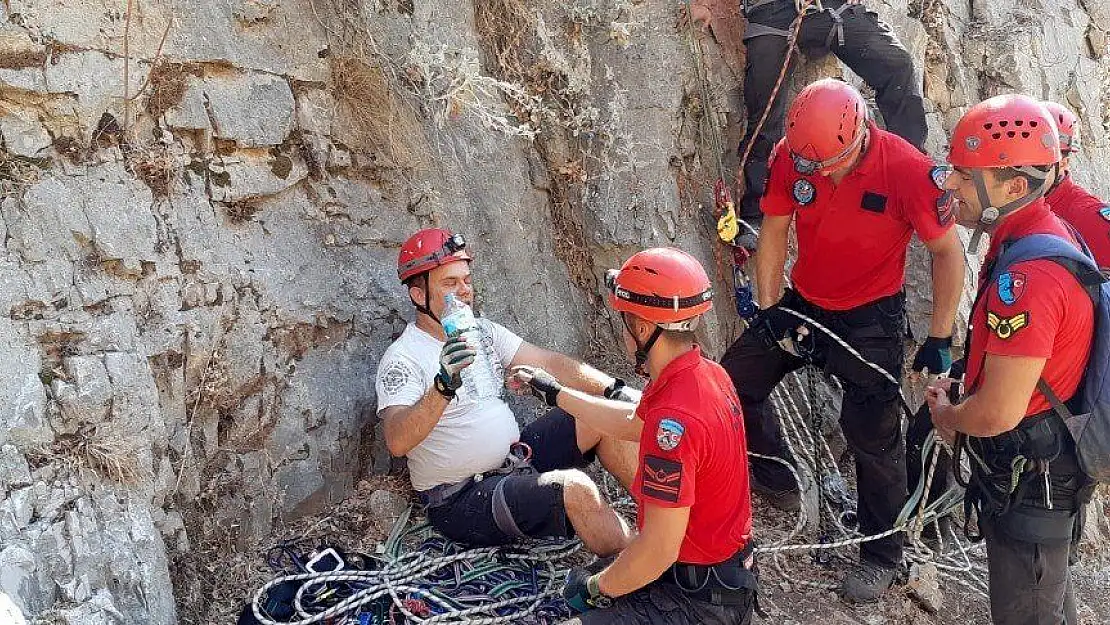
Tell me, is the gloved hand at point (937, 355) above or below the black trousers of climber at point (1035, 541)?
above

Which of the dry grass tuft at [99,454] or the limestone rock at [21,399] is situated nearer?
the limestone rock at [21,399]

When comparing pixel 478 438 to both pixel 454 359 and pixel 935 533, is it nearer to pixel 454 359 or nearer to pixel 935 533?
pixel 454 359

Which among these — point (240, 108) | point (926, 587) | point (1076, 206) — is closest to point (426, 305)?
point (240, 108)

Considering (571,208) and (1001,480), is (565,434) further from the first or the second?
(1001,480)

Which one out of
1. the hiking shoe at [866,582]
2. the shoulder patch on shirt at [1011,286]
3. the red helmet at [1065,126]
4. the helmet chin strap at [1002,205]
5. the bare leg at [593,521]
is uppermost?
the red helmet at [1065,126]

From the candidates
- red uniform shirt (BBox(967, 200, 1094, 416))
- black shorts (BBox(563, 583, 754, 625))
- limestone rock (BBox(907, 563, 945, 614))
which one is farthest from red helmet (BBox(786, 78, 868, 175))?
limestone rock (BBox(907, 563, 945, 614))

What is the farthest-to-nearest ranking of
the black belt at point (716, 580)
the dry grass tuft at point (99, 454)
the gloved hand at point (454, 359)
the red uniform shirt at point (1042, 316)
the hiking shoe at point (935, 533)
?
1. the hiking shoe at point (935, 533)
2. the gloved hand at point (454, 359)
3. the dry grass tuft at point (99, 454)
4. the black belt at point (716, 580)
5. the red uniform shirt at point (1042, 316)

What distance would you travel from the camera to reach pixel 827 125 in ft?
13.4

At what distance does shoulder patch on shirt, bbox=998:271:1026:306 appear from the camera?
3.17 meters

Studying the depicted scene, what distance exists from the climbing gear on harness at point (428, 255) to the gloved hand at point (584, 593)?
5.54ft

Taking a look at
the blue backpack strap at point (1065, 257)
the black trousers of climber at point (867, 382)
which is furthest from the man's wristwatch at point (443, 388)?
the blue backpack strap at point (1065, 257)

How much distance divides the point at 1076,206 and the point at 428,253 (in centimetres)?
333

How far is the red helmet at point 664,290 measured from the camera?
10.3 ft

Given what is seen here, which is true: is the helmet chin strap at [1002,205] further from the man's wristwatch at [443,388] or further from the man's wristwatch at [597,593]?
the man's wristwatch at [443,388]
